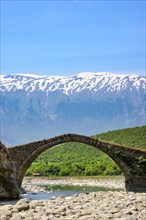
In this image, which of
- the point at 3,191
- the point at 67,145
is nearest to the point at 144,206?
the point at 3,191

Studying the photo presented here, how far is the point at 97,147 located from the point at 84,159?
2223 inches

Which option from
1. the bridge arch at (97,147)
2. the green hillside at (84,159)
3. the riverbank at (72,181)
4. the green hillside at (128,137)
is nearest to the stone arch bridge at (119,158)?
the bridge arch at (97,147)

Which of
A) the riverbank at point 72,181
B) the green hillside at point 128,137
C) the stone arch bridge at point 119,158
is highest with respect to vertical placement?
the green hillside at point 128,137

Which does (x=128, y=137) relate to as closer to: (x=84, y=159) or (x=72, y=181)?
(x=84, y=159)

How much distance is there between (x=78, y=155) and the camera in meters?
102

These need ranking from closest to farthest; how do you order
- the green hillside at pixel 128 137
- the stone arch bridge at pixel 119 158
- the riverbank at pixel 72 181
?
1. the stone arch bridge at pixel 119 158
2. the riverbank at pixel 72 181
3. the green hillside at pixel 128 137

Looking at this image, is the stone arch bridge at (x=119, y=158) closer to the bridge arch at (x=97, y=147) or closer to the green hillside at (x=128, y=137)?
the bridge arch at (x=97, y=147)

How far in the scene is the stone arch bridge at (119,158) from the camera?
124ft

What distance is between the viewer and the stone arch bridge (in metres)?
37.7

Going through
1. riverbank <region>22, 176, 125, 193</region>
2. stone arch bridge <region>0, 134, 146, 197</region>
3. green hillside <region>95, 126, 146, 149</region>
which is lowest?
riverbank <region>22, 176, 125, 193</region>

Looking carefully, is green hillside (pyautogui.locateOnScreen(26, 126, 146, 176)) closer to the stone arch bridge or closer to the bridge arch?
the bridge arch

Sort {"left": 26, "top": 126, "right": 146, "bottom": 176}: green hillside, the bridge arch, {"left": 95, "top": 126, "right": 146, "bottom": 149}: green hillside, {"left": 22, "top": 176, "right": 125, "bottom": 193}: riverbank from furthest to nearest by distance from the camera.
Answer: {"left": 95, "top": 126, "right": 146, "bottom": 149}: green hillside, {"left": 26, "top": 126, "right": 146, "bottom": 176}: green hillside, {"left": 22, "top": 176, "right": 125, "bottom": 193}: riverbank, the bridge arch

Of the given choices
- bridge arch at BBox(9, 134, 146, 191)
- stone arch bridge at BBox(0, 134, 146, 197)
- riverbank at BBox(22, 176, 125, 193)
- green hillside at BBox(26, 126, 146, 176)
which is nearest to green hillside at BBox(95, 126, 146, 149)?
green hillside at BBox(26, 126, 146, 176)

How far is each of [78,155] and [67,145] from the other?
14.6 metres
